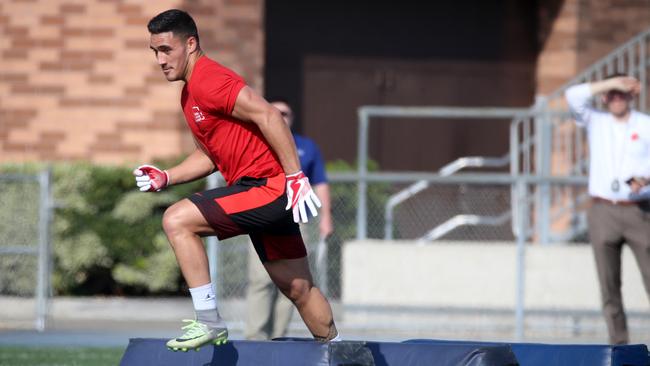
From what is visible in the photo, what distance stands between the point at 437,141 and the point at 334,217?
176 inches

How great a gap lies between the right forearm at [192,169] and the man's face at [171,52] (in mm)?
613

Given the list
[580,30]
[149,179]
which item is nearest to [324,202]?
[149,179]

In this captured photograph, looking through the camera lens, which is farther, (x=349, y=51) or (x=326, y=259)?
(x=349, y=51)

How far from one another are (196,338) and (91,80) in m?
10.4

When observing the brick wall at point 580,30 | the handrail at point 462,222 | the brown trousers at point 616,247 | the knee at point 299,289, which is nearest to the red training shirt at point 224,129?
the knee at point 299,289

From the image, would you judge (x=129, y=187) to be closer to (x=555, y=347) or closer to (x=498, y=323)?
Result: (x=498, y=323)

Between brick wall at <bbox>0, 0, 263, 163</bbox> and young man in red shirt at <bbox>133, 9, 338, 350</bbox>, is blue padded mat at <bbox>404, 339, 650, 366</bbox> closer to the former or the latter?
A: young man in red shirt at <bbox>133, 9, 338, 350</bbox>

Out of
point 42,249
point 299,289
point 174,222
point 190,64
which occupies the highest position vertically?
point 190,64

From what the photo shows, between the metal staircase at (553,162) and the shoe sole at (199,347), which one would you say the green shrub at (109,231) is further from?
the shoe sole at (199,347)

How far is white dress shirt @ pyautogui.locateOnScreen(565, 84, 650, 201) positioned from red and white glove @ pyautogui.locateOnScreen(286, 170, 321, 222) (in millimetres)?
4050

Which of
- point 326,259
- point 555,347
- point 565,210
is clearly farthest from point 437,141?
point 555,347

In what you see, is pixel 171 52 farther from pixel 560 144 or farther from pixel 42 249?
pixel 560 144

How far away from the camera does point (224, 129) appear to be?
7.40 m

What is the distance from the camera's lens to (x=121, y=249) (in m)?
15.7
